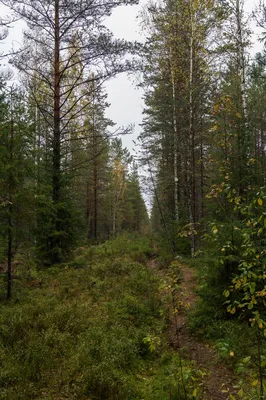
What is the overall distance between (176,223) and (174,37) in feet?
30.3

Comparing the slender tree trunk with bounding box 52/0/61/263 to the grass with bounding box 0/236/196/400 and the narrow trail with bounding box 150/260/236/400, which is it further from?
the narrow trail with bounding box 150/260/236/400

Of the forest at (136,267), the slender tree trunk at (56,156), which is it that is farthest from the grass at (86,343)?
the slender tree trunk at (56,156)

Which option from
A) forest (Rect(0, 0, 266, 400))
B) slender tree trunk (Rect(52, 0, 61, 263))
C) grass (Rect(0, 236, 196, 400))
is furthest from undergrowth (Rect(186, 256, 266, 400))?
slender tree trunk (Rect(52, 0, 61, 263))

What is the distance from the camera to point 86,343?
4953 mm

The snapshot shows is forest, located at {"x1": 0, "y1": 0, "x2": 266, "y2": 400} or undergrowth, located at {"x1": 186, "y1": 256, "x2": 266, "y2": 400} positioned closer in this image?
forest, located at {"x1": 0, "y1": 0, "x2": 266, "y2": 400}

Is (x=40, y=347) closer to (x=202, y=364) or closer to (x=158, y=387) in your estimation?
(x=158, y=387)

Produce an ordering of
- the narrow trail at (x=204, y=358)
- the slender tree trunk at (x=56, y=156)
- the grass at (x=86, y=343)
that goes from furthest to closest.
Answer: the slender tree trunk at (x=56, y=156), the narrow trail at (x=204, y=358), the grass at (x=86, y=343)

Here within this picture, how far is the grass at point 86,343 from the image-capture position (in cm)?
391

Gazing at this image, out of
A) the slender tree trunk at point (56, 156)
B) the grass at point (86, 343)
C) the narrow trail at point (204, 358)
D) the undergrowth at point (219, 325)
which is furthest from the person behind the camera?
the slender tree trunk at point (56, 156)

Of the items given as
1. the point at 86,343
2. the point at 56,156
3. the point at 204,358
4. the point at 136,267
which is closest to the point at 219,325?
the point at 204,358

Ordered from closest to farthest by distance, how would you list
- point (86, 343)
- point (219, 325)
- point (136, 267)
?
point (86, 343) < point (219, 325) < point (136, 267)

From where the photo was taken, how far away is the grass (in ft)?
12.8

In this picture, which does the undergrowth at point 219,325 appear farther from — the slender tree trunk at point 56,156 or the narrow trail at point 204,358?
the slender tree trunk at point 56,156

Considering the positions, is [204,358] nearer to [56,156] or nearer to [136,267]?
[136,267]
